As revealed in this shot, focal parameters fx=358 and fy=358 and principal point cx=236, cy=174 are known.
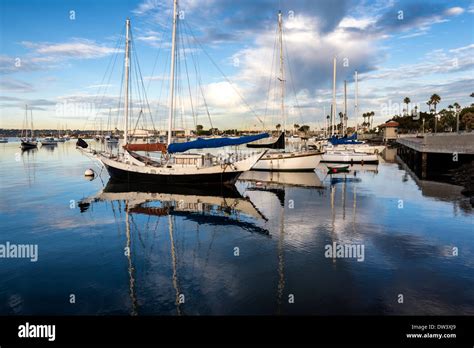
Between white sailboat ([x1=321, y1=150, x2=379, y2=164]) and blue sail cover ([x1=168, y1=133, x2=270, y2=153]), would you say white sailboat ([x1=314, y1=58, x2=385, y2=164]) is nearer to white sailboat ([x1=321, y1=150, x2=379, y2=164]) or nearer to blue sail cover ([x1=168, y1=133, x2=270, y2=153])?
white sailboat ([x1=321, y1=150, x2=379, y2=164])

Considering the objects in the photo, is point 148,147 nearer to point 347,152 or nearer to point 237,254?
point 347,152

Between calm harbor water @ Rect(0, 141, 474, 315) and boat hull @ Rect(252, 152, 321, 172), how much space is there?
1635 cm

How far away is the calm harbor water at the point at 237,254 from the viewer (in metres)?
11.2

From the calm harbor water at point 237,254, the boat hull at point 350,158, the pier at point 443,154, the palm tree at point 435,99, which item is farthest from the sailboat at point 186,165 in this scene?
the palm tree at point 435,99

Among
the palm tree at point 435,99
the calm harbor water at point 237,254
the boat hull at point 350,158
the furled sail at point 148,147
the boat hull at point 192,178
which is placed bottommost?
the calm harbor water at point 237,254

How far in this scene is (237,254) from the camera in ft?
52.6

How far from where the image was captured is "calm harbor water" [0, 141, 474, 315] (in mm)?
11234

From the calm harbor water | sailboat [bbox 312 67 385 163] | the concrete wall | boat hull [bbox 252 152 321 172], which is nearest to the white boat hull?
the calm harbor water

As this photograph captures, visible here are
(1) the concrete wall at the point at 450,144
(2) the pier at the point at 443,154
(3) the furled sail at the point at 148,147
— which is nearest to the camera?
(1) the concrete wall at the point at 450,144

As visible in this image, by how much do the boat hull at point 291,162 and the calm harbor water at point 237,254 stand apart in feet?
53.7

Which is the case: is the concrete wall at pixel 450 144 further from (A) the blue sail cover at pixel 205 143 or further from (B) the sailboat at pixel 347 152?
(A) the blue sail cover at pixel 205 143

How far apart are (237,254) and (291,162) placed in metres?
33.6

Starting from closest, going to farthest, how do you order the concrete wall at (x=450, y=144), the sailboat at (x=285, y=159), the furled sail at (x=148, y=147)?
the concrete wall at (x=450, y=144)
the furled sail at (x=148, y=147)
the sailboat at (x=285, y=159)

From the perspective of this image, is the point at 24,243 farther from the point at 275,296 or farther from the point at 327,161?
the point at 327,161
